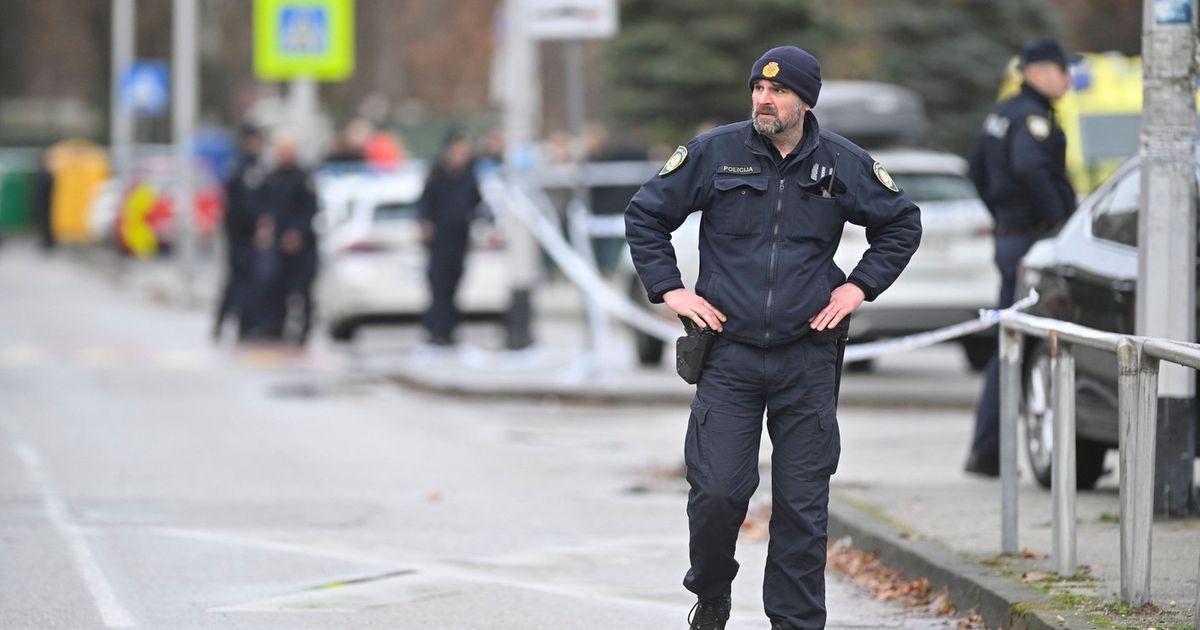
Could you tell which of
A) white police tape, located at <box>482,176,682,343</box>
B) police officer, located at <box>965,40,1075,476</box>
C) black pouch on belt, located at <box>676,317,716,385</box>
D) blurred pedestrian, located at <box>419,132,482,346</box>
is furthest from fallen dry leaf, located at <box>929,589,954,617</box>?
blurred pedestrian, located at <box>419,132,482,346</box>

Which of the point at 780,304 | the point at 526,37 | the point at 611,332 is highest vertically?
the point at 526,37

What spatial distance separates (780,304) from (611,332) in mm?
16291

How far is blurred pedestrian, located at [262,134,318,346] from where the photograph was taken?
2145 cm

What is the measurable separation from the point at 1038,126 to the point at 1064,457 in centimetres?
347

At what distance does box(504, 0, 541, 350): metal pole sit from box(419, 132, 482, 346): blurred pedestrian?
1.26m

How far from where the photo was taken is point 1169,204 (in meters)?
8.75

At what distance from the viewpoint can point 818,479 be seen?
6789 millimetres

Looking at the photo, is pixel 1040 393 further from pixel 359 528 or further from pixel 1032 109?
pixel 359 528

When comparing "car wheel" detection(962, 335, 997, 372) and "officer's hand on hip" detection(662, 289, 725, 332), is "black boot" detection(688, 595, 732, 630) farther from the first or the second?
"car wheel" detection(962, 335, 997, 372)

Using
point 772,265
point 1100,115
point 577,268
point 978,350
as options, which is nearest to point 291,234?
point 577,268

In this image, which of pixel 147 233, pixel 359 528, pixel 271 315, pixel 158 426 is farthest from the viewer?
pixel 147 233

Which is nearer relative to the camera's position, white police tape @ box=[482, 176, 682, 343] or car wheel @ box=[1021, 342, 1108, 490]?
car wheel @ box=[1021, 342, 1108, 490]

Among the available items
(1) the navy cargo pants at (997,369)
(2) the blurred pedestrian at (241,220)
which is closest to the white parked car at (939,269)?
(1) the navy cargo pants at (997,369)

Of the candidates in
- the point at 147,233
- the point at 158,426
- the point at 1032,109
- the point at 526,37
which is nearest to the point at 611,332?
the point at 526,37
